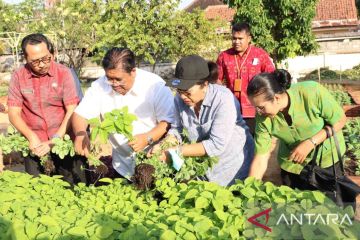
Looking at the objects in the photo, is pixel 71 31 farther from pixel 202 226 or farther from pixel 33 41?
pixel 202 226

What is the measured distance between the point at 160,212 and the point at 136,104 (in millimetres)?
789

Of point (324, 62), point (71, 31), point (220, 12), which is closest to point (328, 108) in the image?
point (71, 31)

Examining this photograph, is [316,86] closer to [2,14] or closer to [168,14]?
[168,14]

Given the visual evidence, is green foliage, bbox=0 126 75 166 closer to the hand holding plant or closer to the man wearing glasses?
the man wearing glasses

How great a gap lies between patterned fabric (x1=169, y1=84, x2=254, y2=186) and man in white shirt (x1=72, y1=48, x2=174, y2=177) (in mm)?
130

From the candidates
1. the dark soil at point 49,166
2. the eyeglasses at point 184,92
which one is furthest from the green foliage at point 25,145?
the eyeglasses at point 184,92

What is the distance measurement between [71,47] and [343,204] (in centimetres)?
1907

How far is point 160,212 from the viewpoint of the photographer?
2.15 meters

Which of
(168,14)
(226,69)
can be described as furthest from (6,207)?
(168,14)

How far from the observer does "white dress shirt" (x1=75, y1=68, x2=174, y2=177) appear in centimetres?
267

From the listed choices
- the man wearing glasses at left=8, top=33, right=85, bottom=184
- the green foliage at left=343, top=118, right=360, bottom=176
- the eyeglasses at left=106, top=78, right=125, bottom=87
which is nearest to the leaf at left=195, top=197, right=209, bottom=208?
the eyeglasses at left=106, top=78, right=125, bottom=87

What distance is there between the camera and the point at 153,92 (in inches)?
105

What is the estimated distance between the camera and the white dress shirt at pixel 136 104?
105 inches

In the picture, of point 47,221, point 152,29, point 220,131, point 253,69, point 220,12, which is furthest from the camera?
point 220,12
